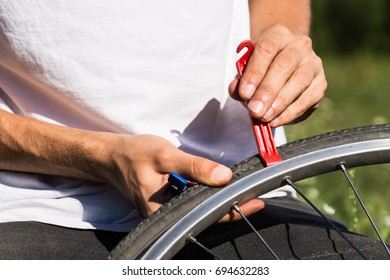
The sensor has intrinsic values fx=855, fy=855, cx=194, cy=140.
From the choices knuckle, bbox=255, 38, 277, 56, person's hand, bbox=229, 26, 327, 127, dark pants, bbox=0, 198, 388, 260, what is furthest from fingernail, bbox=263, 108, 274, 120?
dark pants, bbox=0, 198, 388, 260

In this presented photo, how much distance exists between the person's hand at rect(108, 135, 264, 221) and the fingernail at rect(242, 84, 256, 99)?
0.46 feet

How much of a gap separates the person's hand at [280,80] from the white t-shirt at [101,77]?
0.18 meters

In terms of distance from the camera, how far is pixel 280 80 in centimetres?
138

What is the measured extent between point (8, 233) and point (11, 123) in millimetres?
205

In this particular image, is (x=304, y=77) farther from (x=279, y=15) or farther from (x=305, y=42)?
(x=279, y=15)

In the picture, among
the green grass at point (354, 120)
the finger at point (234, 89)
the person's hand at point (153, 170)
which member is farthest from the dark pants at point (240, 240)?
the green grass at point (354, 120)

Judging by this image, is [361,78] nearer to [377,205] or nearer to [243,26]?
[377,205]

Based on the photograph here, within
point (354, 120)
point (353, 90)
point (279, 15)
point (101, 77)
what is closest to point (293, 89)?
point (101, 77)

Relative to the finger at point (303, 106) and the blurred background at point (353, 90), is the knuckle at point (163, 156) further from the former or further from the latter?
the blurred background at point (353, 90)

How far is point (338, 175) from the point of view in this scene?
12.9ft

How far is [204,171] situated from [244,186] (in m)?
0.06

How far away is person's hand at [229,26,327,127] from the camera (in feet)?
4.42

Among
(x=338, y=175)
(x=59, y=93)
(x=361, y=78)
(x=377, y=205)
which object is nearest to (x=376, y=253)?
(x=59, y=93)
